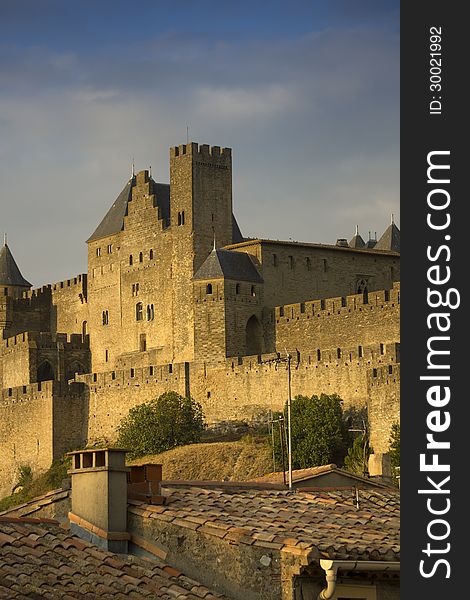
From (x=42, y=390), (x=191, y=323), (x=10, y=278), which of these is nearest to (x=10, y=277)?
(x=10, y=278)

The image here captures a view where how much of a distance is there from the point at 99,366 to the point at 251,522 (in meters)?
55.9

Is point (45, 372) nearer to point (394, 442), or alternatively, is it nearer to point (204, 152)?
point (204, 152)

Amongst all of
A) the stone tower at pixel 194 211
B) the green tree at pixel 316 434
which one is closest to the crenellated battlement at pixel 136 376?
the stone tower at pixel 194 211

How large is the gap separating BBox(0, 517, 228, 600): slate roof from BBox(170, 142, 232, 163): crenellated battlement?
50246mm

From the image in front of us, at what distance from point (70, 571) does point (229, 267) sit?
48.2 m

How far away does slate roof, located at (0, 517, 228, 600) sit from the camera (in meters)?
15.1

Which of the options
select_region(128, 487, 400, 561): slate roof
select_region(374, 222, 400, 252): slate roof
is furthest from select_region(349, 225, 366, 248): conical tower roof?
select_region(128, 487, 400, 561): slate roof

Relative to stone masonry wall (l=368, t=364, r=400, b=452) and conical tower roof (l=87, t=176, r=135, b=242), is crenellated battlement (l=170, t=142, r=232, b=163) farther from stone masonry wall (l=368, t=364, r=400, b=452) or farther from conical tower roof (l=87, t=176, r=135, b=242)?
stone masonry wall (l=368, t=364, r=400, b=452)

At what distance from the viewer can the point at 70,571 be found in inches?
622

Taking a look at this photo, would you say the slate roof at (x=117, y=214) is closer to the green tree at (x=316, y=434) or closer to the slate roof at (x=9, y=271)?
the slate roof at (x=9, y=271)

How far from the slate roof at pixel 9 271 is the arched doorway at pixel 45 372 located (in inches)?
438

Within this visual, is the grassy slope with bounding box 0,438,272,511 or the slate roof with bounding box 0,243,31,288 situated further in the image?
the slate roof with bounding box 0,243,31,288

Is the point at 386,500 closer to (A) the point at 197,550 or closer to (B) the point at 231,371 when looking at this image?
(A) the point at 197,550

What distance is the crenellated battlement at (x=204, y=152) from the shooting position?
66812 millimetres
